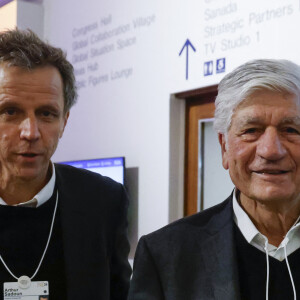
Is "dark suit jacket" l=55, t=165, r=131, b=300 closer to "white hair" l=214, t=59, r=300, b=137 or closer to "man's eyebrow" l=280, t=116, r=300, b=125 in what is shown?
"white hair" l=214, t=59, r=300, b=137

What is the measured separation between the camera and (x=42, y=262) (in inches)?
75.0

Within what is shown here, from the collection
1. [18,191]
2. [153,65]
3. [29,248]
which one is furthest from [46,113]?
[153,65]

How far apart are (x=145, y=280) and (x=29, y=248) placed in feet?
1.45

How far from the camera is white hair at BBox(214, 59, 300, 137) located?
1619 millimetres

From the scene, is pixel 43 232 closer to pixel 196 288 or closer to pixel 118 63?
pixel 196 288

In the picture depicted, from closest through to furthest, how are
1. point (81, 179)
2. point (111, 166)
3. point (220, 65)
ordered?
1. point (81, 179)
2. point (220, 65)
3. point (111, 166)

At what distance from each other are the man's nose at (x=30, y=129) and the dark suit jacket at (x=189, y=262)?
426 mm

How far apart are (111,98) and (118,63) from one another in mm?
292

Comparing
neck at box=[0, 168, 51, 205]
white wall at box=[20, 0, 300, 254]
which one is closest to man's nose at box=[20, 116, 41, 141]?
neck at box=[0, 168, 51, 205]

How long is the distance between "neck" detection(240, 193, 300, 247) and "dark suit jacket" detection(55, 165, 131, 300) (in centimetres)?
55

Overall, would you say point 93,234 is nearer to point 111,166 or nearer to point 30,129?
point 30,129

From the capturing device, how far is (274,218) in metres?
1.67

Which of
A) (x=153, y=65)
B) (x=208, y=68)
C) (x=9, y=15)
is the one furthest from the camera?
(x=9, y=15)

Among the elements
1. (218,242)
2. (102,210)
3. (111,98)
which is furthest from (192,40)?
(218,242)
